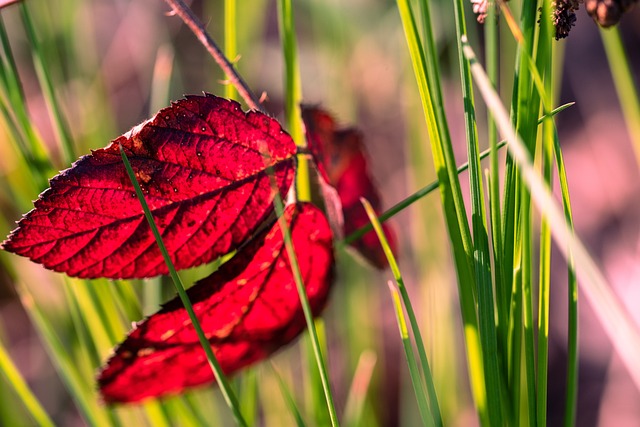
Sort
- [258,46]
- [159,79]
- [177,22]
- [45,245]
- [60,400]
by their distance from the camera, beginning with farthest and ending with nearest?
[177,22] → [258,46] → [60,400] → [159,79] → [45,245]

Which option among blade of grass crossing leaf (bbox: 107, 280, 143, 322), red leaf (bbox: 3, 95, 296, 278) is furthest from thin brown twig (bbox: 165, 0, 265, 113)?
blade of grass crossing leaf (bbox: 107, 280, 143, 322)

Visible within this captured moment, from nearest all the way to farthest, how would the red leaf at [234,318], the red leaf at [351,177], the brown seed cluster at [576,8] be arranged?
the brown seed cluster at [576,8] < the red leaf at [234,318] < the red leaf at [351,177]

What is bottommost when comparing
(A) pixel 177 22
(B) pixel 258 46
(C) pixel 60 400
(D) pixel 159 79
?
(C) pixel 60 400

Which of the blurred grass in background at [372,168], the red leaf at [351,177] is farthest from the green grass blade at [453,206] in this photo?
the blurred grass in background at [372,168]

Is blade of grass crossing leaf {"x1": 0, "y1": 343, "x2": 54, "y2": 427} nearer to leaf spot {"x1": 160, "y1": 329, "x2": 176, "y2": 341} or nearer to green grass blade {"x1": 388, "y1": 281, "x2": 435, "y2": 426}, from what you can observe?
leaf spot {"x1": 160, "y1": 329, "x2": 176, "y2": 341}

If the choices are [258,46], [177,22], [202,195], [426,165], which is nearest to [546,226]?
[202,195]

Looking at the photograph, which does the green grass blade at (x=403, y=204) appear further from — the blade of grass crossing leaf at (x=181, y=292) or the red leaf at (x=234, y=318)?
the blade of grass crossing leaf at (x=181, y=292)

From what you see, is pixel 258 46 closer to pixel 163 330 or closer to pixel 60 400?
pixel 60 400
